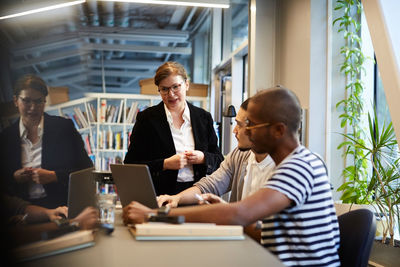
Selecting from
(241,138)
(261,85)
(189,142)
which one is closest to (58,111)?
(241,138)

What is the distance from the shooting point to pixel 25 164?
252 millimetres

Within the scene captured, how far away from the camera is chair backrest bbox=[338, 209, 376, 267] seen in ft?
4.33

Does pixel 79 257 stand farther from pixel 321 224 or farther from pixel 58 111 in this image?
pixel 321 224

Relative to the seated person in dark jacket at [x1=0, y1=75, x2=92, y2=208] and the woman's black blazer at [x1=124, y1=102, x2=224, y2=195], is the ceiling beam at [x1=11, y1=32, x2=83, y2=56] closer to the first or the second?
the seated person in dark jacket at [x1=0, y1=75, x2=92, y2=208]

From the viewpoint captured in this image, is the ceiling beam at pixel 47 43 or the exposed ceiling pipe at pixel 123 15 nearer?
the ceiling beam at pixel 47 43

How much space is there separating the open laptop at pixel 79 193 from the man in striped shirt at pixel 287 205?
861 millimetres

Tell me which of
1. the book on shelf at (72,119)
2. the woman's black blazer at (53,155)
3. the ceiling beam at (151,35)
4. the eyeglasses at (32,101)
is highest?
the ceiling beam at (151,35)

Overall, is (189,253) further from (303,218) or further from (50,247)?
(50,247)

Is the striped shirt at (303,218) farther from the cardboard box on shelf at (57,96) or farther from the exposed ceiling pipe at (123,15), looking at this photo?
the exposed ceiling pipe at (123,15)

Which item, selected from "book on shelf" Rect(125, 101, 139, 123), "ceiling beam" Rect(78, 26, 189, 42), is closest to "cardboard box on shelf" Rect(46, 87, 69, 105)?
"book on shelf" Rect(125, 101, 139, 123)

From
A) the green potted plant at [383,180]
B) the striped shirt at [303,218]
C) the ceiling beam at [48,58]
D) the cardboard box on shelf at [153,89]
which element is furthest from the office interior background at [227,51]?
the striped shirt at [303,218]

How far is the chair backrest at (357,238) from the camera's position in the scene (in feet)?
4.33

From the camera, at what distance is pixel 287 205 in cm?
127

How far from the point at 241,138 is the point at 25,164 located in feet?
6.23
